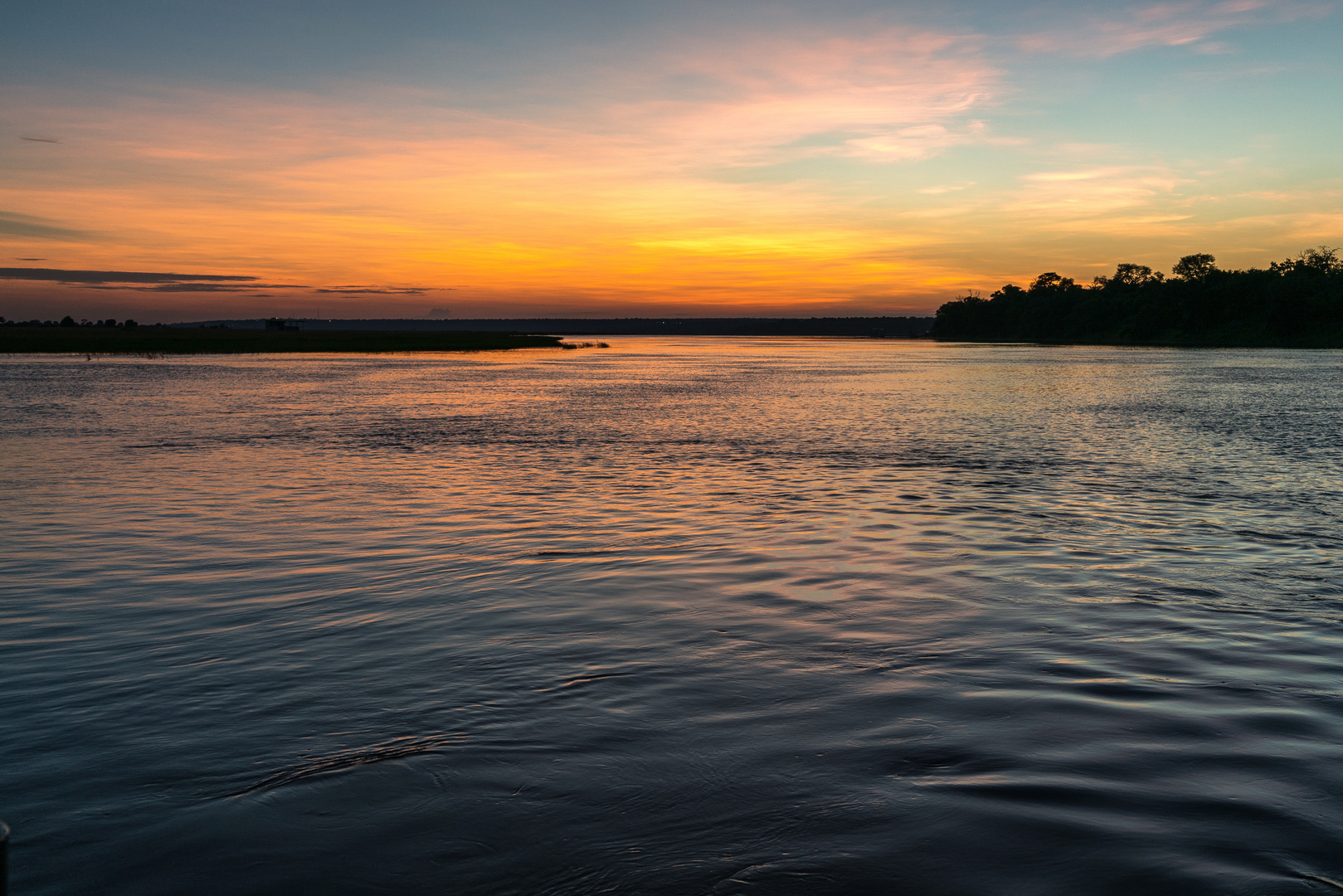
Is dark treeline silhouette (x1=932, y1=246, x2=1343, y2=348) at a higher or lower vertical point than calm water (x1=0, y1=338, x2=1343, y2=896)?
higher

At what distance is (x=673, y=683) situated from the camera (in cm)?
794

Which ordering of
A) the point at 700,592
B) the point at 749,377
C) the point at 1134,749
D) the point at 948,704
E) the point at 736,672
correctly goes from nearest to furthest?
the point at 1134,749 → the point at 948,704 → the point at 736,672 → the point at 700,592 → the point at 749,377

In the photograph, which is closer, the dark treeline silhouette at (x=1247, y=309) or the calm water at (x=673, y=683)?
the calm water at (x=673, y=683)

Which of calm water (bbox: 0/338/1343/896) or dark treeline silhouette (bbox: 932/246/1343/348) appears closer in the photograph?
calm water (bbox: 0/338/1343/896)

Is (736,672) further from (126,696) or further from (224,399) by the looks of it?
(224,399)

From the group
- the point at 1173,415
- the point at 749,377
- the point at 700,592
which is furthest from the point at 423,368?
the point at 700,592

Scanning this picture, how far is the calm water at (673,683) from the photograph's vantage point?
5.18 m

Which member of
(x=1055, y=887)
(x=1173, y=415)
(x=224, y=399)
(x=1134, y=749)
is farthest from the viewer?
(x=224, y=399)

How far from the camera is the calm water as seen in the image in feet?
17.0

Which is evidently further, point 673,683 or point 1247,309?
point 1247,309

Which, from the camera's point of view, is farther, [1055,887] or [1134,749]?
[1134,749]

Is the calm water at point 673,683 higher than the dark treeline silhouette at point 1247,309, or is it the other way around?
the dark treeline silhouette at point 1247,309

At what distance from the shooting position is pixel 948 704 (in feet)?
24.2

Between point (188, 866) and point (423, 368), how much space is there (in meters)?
85.1
